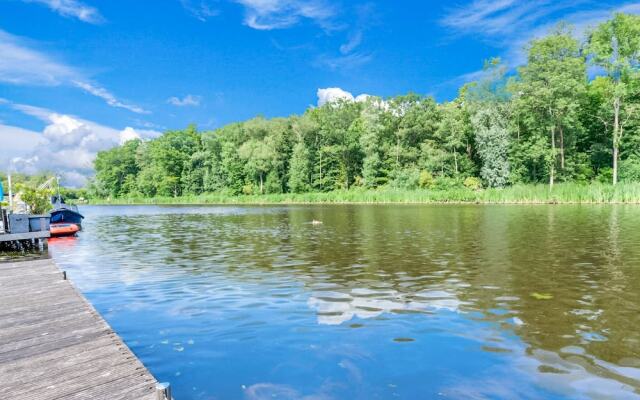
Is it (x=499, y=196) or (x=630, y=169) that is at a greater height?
(x=630, y=169)

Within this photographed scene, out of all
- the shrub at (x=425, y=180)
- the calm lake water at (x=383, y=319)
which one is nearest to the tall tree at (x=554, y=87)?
the shrub at (x=425, y=180)

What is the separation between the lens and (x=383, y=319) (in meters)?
7.59

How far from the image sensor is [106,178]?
4658 inches

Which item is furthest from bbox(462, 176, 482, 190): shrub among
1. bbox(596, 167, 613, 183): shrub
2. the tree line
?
bbox(596, 167, 613, 183): shrub

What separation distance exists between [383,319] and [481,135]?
188 feet

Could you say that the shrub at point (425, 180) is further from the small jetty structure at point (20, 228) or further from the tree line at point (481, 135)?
the small jetty structure at point (20, 228)

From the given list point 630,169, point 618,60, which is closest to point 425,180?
point 630,169

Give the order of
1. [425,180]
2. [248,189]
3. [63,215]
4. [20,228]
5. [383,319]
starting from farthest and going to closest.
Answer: [248,189] → [425,180] → [63,215] → [20,228] → [383,319]

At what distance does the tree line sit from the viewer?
53.3 m

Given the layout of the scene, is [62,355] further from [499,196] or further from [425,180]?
[425,180]

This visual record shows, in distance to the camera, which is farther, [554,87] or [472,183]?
[472,183]

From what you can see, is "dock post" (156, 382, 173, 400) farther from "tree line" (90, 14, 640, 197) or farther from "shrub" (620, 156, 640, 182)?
"shrub" (620, 156, 640, 182)

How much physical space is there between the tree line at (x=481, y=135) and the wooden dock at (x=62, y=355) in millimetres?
55422

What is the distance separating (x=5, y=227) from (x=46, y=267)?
8493 mm
